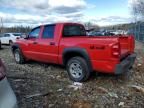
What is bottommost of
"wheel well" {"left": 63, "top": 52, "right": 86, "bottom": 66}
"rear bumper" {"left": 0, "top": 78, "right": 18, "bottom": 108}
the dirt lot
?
the dirt lot

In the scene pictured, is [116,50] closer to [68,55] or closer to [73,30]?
[68,55]

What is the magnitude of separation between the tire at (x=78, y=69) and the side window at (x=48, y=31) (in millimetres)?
1344

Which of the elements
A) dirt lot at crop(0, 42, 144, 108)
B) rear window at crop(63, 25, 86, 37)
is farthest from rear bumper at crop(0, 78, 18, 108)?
rear window at crop(63, 25, 86, 37)

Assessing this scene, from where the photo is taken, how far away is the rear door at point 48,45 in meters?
7.95

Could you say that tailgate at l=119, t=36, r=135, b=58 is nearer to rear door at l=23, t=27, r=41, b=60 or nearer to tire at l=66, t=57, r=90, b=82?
tire at l=66, t=57, r=90, b=82

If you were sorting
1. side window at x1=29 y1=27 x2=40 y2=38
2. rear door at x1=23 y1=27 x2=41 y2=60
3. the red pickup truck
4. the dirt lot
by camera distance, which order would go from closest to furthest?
the dirt lot → the red pickup truck → rear door at x1=23 y1=27 x2=41 y2=60 → side window at x1=29 y1=27 x2=40 y2=38

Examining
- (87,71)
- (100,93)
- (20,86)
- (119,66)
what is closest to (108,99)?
(100,93)

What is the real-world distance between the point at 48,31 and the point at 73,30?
2.83ft

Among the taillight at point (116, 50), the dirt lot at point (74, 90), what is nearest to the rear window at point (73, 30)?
the dirt lot at point (74, 90)

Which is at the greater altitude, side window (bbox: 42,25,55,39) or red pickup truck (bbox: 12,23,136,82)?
side window (bbox: 42,25,55,39)

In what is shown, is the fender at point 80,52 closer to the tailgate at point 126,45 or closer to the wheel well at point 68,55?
the wheel well at point 68,55

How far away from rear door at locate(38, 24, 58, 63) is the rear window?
39 centimetres

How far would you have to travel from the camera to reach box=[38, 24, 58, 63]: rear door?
795cm

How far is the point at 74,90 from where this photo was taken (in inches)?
248
